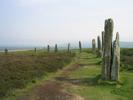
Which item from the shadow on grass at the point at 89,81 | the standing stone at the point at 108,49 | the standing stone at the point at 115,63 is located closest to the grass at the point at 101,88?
the shadow on grass at the point at 89,81

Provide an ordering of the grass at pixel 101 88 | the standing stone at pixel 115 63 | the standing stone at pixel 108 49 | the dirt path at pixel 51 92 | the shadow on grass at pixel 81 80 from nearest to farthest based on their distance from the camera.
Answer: the dirt path at pixel 51 92 < the grass at pixel 101 88 < the shadow on grass at pixel 81 80 < the standing stone at pixel 115 63 < the standing stone at pixel 108 49

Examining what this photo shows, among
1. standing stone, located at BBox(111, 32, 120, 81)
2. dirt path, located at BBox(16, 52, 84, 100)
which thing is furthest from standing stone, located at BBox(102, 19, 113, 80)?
dirt path, located at BBox(16, 52, 84, 100)

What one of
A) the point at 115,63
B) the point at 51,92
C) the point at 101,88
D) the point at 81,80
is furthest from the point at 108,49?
the point at 51,92

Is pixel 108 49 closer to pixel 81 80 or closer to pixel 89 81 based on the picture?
pixel 89 81

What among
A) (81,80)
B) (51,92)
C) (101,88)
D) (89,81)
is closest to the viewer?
(51,92)

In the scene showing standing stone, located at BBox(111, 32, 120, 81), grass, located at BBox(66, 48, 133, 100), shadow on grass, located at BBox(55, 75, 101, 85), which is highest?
standing stone, located at BBox(111, 32, 120, 81)

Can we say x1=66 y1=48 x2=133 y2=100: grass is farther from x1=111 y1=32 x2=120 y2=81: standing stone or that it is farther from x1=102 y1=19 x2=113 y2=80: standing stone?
x1=102 y1=19 x2=113 y2=80: standing stone

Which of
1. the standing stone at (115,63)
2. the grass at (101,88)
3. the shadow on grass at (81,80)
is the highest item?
the standing stone at (115,63)

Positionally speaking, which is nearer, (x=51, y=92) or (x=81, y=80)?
(x=51, y=92)

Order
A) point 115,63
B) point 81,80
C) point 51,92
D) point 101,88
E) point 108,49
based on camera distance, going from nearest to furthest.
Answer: point 51,92 → point 101,88 → point 115,63 → point 81,80 → point 108,49

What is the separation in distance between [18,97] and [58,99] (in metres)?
2.15

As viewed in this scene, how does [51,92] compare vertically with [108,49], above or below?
below

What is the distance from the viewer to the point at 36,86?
18891 millimetres

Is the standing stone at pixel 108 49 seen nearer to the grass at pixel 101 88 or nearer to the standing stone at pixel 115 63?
the standing stone at pixel 115 63
